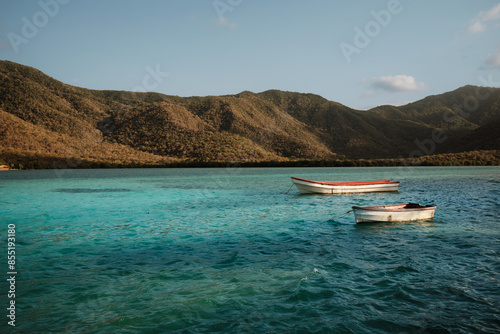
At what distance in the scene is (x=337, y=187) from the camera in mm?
30156

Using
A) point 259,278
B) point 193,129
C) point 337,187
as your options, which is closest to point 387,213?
point 259,278

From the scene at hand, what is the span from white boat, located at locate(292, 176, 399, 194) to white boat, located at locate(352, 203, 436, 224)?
1381 cm

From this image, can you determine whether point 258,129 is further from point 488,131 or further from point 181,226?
point 181,226

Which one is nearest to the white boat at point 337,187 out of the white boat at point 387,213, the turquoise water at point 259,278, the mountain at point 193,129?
the white boat at point 387,213

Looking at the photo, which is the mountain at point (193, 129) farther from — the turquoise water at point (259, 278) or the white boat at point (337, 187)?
the turquoise water at point (259, 278)

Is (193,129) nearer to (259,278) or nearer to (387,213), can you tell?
(387,213)

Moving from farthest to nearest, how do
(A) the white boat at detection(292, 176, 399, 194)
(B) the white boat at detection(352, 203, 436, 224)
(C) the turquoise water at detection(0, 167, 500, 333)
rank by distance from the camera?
(A) the white boat at detection(292, 176, 399, 194), (B) the white boat at detection(352, 203, 436, 224), (C) the turquoise water at detection(0, 167, 500, 333)

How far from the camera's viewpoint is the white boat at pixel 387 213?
1489 centimetres

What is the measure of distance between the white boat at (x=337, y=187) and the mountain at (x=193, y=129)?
7632 cm

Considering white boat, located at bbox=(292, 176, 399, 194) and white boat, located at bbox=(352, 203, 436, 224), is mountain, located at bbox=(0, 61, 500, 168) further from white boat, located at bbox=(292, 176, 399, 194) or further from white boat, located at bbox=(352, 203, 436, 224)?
white boat, located at bbox=(352, 203, 436, 224)

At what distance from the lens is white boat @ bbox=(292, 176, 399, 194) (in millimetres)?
30078

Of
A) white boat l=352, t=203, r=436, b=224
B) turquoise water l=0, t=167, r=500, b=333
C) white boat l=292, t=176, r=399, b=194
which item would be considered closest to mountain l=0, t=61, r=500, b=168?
white boat l=292, t=176, r=399, b=194

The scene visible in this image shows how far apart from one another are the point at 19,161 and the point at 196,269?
97925 millimetres

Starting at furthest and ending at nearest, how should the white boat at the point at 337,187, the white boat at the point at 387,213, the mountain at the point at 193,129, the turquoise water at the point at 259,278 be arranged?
1. the mountain at the point at 193,129
2. the white boat at the point at 337,187
3. the white boat at the point at 387,213
4. the turquoise water at the point at 259,278
